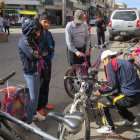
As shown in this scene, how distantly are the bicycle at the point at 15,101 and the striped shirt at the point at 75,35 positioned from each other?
58.0 inches

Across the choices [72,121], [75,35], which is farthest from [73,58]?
[72,121]

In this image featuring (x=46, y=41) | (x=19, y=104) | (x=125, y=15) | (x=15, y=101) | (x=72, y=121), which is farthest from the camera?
(x=125, y=15)

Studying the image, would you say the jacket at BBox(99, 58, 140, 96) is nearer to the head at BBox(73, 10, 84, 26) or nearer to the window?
the head at BBox(73, 10, 84, 26)

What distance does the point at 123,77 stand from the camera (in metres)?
2.69

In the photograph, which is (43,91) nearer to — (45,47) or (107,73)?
(45,47)

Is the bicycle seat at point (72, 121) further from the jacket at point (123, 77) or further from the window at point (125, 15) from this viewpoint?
the window at point (125, 15)

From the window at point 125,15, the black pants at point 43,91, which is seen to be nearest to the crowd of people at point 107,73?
the black pants at point 43,91

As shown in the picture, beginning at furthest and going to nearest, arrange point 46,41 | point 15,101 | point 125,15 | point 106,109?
point 125,15 < point 46,41 < point 15,101 < point 106,109

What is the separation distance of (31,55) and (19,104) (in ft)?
3.30

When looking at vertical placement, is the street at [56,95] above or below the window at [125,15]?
below

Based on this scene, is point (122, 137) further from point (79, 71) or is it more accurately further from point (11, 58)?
point (11, 58)

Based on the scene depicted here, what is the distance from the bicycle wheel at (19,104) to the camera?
2.96m

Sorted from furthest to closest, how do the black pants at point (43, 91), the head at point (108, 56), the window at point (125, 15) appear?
the window at point (125, 15) → the black pants at point (43, 91) → the head at point (108, 56)

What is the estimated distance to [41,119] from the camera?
3352mm
